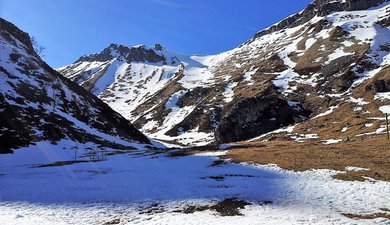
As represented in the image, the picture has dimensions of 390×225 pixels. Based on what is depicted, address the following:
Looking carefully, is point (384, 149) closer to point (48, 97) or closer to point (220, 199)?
point (220, 199)

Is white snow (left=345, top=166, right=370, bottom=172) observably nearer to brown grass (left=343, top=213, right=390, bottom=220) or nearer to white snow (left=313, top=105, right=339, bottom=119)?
brown grass (left=343, top=213, right=390, bottom=220)

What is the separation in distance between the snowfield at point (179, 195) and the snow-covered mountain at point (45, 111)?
29.4m

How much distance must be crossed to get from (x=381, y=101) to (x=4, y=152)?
305 feet

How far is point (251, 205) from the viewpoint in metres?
25.4

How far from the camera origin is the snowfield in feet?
75.2

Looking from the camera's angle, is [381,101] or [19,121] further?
[381,101]

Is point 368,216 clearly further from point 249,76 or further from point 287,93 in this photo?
point 249,76

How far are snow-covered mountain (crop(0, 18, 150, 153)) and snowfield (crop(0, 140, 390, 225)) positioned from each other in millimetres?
29449

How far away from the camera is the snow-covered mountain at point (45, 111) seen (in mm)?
70844

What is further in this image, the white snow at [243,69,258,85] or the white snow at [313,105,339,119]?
the white snow at [243,69,258,85]

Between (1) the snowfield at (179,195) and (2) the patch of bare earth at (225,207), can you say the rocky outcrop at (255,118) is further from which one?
(2) the patch of bare earth at (225,207)

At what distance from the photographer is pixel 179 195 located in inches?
1128

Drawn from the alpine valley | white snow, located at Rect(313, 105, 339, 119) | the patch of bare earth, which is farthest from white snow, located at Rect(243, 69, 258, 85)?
the patch of bare earth

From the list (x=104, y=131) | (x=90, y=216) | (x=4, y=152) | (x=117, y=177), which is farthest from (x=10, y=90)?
(x=90, y=216)
